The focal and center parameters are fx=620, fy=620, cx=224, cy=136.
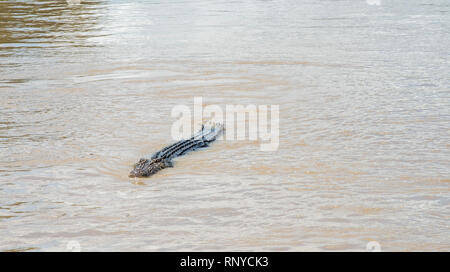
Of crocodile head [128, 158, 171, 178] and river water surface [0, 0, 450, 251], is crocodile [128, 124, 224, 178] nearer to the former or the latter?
crocodile head [128, 158, 171, 178]

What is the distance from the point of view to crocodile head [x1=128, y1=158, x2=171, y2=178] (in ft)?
22.1

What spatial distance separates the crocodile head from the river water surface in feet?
0.30

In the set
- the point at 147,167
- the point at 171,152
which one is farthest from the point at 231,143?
the point at 147,167

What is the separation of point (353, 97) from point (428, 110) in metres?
1.35

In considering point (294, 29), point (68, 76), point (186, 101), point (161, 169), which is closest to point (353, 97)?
point (186, 101)

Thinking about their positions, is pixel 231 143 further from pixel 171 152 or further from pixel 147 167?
pixel 147 167

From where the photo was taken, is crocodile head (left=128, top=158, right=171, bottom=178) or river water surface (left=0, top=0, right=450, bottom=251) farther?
crocodile head (left=128, top=158, right=171, bottom=178)

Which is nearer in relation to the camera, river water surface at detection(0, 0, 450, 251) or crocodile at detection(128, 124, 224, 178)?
river water surface at detection(0, 0, 450, 251)

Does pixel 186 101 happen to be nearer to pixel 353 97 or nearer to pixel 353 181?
pixel 353 97

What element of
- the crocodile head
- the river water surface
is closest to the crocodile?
the crocodile head

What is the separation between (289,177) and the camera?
22.4 feet

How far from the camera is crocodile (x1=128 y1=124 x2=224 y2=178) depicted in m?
6.76

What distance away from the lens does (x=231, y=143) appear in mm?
8039

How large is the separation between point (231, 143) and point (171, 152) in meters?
1.07
